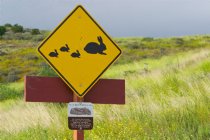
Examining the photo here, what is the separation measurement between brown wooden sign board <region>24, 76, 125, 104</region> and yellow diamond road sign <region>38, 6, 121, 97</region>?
206 mm

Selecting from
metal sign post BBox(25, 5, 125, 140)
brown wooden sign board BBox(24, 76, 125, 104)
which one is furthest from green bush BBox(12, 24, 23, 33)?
metal sign post BBox(25, 5, 125, 140)

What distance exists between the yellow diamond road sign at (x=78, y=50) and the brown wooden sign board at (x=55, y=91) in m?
0.21

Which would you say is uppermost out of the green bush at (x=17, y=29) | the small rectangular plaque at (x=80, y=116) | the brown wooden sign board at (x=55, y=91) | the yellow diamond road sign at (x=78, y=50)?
the green bush at (x=17, y=29)

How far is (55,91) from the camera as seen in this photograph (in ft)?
24.5

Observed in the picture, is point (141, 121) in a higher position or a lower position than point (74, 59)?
lower

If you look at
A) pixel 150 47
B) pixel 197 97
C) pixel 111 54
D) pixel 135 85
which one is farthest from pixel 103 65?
pixel 150 47

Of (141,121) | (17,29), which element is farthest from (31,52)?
(141,121)

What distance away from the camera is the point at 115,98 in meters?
7.82

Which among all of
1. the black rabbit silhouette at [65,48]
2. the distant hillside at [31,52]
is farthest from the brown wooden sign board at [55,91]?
the distant hillside at [31,52]

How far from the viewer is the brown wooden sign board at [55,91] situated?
24.3 feet

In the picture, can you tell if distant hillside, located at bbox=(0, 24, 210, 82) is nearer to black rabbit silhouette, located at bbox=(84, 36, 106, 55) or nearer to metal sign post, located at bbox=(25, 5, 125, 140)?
metal sign post, located at bbox=(25, 5, 125, 140)

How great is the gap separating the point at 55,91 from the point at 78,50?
0.60 meters

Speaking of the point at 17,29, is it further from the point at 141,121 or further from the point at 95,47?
the point at 95,47

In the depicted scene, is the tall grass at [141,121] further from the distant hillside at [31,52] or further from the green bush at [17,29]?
the green bush at [17,29]
